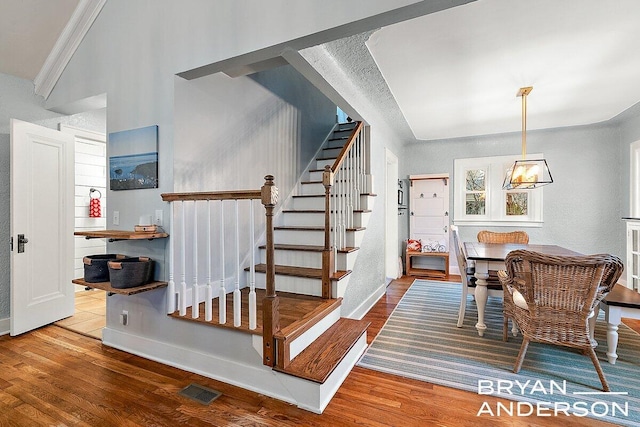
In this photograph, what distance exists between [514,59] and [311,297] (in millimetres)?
2764

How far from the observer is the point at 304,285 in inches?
108

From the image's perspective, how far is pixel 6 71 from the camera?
2.83 metres

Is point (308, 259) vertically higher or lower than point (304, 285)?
higher

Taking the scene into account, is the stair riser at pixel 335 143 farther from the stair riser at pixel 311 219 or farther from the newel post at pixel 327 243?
the newel post at pixel 327 243

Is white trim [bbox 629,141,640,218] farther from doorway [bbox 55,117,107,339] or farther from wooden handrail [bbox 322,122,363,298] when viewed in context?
doorway [bbox 55,117,107,339]

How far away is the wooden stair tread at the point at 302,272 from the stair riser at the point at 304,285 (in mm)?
38

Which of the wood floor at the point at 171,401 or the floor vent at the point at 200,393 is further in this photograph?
the floor vent at the point at 200,393

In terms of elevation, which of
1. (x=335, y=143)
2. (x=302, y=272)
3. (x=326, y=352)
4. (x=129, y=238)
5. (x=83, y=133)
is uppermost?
(x=335, y=143)

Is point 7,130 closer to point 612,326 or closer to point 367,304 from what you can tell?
point 367,304

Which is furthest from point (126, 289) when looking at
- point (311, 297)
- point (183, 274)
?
point (311, 297)

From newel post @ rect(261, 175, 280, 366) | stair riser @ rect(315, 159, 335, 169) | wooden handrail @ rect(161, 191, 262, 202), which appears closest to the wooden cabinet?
wooden handrail @ rect(161, 191, 262, 202)

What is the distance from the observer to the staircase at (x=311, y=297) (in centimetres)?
184

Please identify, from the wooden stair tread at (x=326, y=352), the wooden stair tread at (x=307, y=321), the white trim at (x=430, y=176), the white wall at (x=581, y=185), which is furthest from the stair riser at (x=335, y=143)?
the wooden stair tread at (x=326, y=352)

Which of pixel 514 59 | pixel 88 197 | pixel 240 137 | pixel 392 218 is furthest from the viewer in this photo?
pixel 392 218
